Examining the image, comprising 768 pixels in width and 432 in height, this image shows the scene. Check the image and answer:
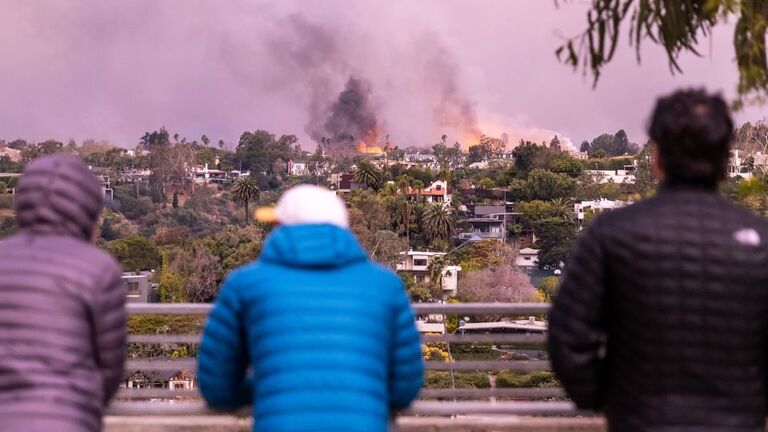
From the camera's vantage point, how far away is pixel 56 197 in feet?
6.89

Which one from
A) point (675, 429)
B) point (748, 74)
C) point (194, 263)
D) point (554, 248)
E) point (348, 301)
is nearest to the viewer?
point (675, 429)

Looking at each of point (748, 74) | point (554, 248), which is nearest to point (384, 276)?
point (748, 74)

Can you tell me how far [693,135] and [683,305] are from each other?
0.34 m

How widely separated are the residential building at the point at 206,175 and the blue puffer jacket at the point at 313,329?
125 metres

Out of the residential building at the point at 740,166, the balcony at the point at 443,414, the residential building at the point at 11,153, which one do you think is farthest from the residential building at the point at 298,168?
the balcony at the point at 443,414

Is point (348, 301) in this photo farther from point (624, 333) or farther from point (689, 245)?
point (689, 245)

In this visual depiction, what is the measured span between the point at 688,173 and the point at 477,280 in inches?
2720

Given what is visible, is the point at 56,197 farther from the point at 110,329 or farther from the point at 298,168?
the point at 298,168

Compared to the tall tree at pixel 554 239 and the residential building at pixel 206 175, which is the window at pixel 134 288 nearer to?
the tall tree at pixel 554 239

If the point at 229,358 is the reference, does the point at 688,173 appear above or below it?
above

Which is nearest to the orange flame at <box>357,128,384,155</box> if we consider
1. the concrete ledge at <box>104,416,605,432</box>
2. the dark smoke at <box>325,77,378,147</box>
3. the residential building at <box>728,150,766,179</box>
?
the dark smoke at <box>325,77,378,147</box>

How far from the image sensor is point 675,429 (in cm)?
194

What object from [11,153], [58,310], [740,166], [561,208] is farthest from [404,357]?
[11,153]

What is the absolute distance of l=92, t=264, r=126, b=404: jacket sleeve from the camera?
208cm
